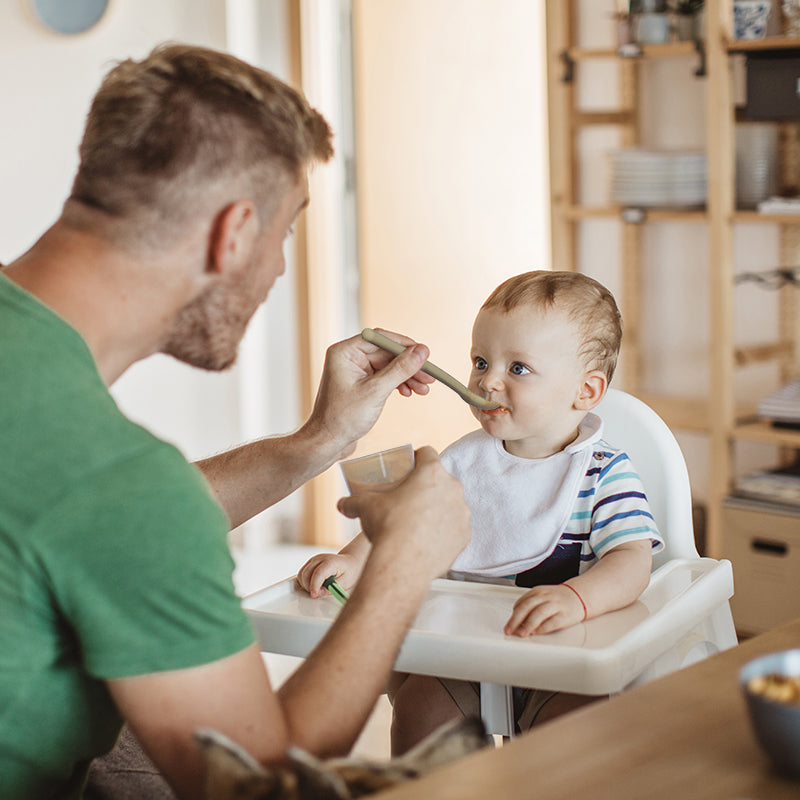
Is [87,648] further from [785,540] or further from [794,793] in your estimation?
[785,540]

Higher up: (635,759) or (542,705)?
(635,759)

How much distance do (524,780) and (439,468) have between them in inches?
19.0

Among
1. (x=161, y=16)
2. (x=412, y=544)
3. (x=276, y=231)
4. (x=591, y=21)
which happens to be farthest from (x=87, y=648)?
(x=161, y=16)

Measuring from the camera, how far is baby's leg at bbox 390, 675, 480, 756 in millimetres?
1602

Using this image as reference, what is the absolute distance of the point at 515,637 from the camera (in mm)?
1361

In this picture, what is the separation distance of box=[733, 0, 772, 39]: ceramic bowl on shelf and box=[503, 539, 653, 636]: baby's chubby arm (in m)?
1.95

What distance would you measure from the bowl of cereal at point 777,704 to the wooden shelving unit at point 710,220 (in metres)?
2.29

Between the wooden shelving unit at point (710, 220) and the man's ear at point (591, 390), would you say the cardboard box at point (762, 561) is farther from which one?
the man's ear at point (591, 390)

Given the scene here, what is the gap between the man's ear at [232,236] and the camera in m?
1.19

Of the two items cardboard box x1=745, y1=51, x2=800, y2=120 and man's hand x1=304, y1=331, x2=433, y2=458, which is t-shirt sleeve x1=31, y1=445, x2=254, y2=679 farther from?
cardboard box x1=745, y1=51, x2=800, y2=120

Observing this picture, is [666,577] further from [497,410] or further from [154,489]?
[154,489]

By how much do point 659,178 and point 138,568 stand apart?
257 centimetres

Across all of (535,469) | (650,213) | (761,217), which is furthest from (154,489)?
(650,213)

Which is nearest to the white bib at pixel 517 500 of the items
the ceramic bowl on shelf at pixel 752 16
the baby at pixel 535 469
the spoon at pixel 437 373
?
the baby at pixel 535 469
